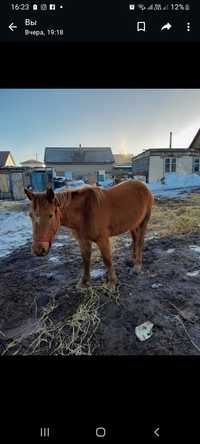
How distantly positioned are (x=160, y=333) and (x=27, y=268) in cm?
55

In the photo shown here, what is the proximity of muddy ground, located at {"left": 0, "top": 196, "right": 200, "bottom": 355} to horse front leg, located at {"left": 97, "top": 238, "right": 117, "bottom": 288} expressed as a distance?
3 cm

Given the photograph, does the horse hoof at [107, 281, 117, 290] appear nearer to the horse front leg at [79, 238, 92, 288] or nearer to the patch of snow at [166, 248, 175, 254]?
the horse front leg at [79, 238, 92, 288]

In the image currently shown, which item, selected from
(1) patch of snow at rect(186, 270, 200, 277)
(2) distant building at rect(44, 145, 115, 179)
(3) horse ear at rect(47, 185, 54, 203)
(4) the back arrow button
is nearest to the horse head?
(3) horse ear at rect(47, 185, 54, 203)

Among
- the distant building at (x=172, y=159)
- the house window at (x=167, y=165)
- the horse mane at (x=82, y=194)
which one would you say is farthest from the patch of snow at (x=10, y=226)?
the house window at (x=167, y=165)

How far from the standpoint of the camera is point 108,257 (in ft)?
2.86

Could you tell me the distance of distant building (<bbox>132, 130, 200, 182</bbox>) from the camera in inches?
26.5

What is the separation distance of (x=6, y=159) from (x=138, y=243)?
1.96ft

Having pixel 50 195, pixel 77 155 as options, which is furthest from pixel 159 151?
pixel 50 195

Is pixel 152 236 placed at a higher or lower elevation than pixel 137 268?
higher

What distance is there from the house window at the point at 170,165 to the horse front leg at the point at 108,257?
0.38 meters

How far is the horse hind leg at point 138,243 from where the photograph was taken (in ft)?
2.80

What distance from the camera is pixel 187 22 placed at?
47cm
